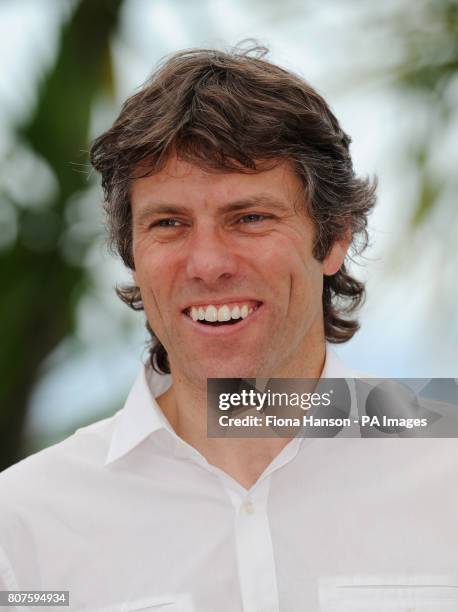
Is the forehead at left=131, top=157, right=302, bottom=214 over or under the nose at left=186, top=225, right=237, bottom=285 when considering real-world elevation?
over

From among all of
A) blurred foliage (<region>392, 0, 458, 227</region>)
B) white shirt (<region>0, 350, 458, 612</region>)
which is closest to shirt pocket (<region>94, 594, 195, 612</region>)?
white shirt (<region>0, 350, 458, 612</region>)

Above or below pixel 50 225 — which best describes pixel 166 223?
below

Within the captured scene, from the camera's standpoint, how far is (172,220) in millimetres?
1759

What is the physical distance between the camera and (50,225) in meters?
3.98

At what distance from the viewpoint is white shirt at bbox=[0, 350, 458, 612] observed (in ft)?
5.32

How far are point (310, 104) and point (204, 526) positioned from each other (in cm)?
88

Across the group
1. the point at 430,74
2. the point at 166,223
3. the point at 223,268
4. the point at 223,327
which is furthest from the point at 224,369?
the point at 430,74

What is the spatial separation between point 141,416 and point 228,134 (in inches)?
22.7

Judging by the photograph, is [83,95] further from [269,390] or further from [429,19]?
[269,390]

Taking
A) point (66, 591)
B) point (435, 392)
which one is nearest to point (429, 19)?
point (435, 392)

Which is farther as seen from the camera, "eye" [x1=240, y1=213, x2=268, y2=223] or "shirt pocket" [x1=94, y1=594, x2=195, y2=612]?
"eye" [x1=240, y1=213, x2=268, y2=223]

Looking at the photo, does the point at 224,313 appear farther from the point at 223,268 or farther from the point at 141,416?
the point at 141,416

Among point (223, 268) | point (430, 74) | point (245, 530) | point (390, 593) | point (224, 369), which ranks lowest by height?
point (390, 593)

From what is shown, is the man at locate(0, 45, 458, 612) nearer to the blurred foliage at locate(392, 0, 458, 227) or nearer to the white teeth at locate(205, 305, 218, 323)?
the white teeth at locate(205, 305, 218, 323)
